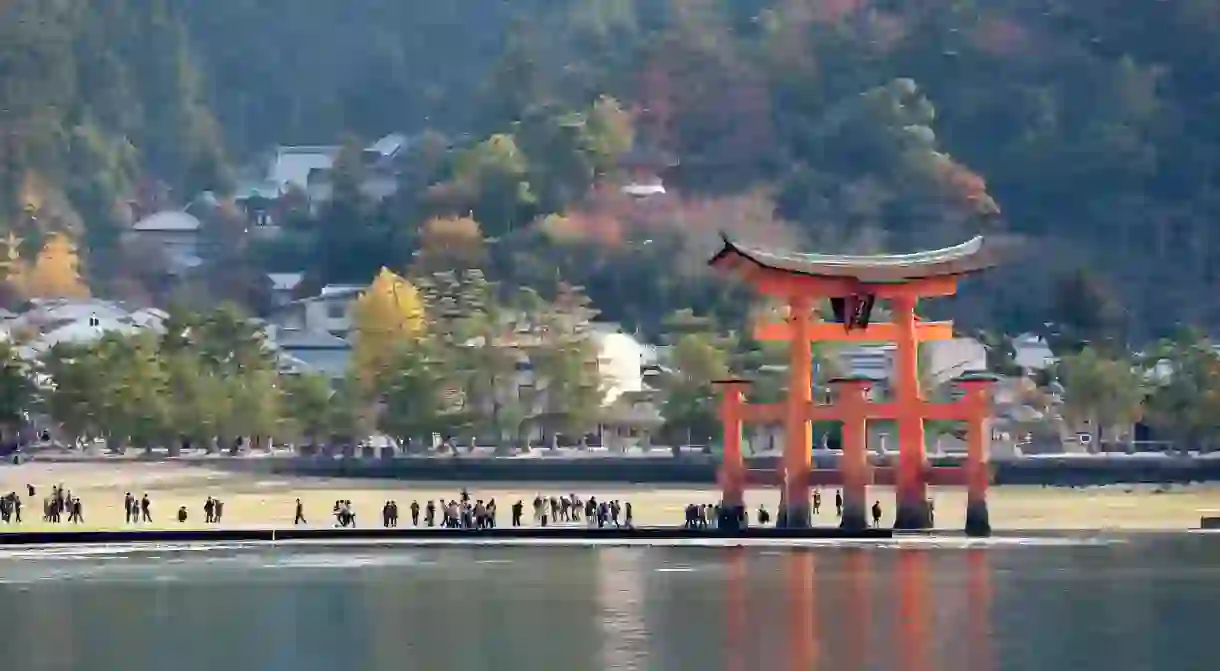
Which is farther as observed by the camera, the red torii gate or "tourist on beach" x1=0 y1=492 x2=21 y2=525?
"tourist on beach" x1=0 y1=492 x2=21 y2=525

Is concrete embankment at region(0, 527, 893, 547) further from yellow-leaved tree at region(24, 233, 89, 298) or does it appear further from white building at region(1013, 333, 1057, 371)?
yellow-leaved tree at region(24, 233, 89, 298)

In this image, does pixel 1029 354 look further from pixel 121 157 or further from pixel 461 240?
pixel 121 157

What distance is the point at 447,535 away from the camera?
188 feet

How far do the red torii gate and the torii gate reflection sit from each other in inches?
137

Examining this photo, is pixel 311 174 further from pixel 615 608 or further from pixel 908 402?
pixel 615 608

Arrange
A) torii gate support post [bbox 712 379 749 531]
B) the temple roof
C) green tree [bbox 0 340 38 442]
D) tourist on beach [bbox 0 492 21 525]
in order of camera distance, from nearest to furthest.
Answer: the temple roof, torii gate support post [bbox 712 379 749 531], tourist on beach [bbox 0 492 21 525], green tree [bbox 0 340 38 442]

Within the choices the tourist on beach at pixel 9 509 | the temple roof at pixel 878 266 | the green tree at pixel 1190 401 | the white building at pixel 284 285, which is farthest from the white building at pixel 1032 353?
the tourist on beach at pixel 9 509

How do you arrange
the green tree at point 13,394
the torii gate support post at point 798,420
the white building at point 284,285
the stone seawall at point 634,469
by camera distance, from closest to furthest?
the torii gate support post at point 798,420 → the stone seawall at point 634,469 → the green tree at point 13,394 → the white building at point 284,285

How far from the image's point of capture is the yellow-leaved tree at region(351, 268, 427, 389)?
94750 mm

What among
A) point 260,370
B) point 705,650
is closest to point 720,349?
point 260,370

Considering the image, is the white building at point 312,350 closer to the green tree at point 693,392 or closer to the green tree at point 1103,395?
the green tree at point 693,392

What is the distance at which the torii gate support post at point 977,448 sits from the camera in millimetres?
54719

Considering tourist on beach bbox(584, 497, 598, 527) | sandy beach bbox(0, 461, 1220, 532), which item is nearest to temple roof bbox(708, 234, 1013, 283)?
sandy beach bbox(0, 461, 1220, 532)

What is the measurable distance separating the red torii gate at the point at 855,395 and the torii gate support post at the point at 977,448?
0.06ft
